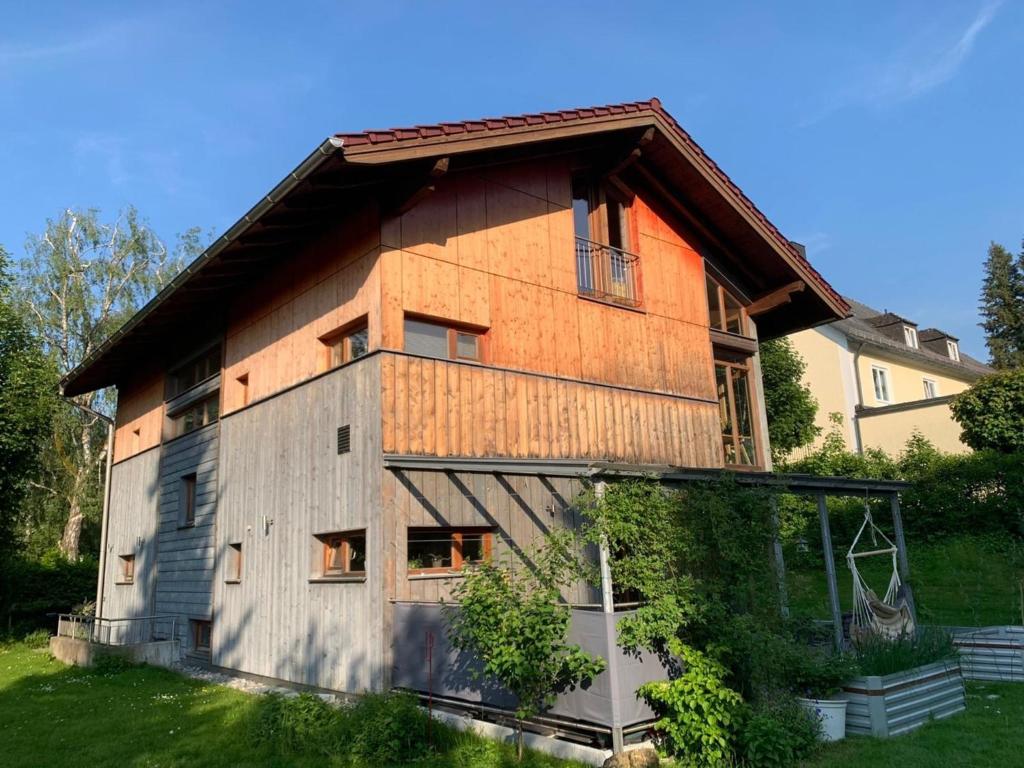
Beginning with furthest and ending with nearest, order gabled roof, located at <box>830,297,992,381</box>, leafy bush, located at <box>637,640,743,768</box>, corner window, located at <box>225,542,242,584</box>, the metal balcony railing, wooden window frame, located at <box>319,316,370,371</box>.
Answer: gabled roof, located at <box>830,297,992,381</box>
the metal balcony railing
corner window, located at <box>225,542,242,584</box>
wooden window frame, located at <box>319,316,370,371</box>
leafy bush, located at <box>637,640,743,768</box>

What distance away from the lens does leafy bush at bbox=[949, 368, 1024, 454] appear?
18.9m

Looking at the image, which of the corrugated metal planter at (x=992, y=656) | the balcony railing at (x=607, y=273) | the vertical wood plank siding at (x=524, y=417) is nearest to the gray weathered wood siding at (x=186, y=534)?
the vertical wood plank siding at (x=524, y=417)

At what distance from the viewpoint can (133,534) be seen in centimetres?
1672

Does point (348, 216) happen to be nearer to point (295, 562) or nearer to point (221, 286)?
point (221, 286)

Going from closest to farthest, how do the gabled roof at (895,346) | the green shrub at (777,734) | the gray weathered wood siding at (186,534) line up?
the green shrub at (777,734) < the gray weathered wood siding at (186,534) < the gabled roof at (895,346)

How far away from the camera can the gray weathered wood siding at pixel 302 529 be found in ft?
29.3

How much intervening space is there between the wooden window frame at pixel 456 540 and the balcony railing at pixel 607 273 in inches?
161

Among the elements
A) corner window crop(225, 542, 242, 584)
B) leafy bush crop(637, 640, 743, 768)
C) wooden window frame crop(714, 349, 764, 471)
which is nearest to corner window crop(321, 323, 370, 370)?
corner window crop(225, 542, 242, 584)

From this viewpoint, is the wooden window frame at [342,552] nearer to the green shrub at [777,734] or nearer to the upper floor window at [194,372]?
the green shrub at [777,734]

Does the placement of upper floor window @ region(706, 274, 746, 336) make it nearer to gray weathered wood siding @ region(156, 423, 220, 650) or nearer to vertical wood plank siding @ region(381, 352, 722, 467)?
vertical wood plank siding @ region(381, 352, 722, 467)

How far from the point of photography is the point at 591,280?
12102 mm

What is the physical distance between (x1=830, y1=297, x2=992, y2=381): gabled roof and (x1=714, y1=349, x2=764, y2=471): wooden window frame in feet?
41.0

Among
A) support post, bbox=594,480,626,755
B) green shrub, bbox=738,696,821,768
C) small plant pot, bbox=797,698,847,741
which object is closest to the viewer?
green shrub, bbox=738,696,821,768

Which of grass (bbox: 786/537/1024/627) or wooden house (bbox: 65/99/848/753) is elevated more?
wooden house (bbox: 65/99/848/753)
